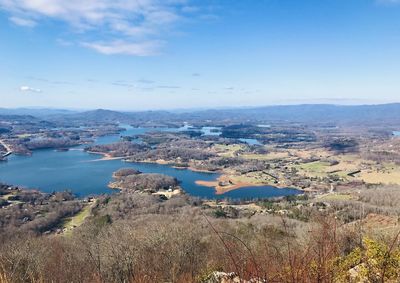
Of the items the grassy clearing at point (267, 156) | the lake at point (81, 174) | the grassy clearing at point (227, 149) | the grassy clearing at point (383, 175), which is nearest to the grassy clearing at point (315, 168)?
the grassy clearing at point (383, 175)

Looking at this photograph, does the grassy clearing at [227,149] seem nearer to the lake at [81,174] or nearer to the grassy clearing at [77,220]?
the lake at [81,174]

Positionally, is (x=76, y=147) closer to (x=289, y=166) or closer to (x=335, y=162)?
(x=289, y=166)

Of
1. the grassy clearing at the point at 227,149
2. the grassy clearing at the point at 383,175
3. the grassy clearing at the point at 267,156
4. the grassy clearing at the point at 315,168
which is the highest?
the grassy clearing at the point at 227,149

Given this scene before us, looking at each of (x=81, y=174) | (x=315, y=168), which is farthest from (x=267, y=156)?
(x=81, y=174)

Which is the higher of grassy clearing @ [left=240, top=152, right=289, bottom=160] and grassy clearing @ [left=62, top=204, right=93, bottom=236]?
grassy clearing @ [left=62, top=204, right=93, bottom=236]

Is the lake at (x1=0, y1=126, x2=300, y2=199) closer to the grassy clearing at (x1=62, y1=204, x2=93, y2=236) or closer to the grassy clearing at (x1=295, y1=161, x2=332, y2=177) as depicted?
the grassy clearing at (x1=62, y1=204, x2=93, y2=236)

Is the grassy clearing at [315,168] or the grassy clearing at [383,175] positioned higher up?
the grassy clearing at [315,168]

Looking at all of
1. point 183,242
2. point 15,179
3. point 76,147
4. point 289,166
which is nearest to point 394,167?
point 289,166

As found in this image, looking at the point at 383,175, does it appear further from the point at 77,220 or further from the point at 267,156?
the point at 77,220

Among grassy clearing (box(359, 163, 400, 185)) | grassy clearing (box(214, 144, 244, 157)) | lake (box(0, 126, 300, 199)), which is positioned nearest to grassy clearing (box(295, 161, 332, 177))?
grassy clearing (box(359, 163, 400, 185))

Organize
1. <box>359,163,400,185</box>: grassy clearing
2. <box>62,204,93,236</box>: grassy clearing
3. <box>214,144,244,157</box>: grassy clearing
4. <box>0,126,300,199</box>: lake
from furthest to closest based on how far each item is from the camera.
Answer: <box>214,144,244,157</box>: grassy clearing
<box>359,163,400,185</box>: grassy clearing
<box>0,126,300,199</box>: lake
<box>62,204,93,236</box>: grassy clearing
